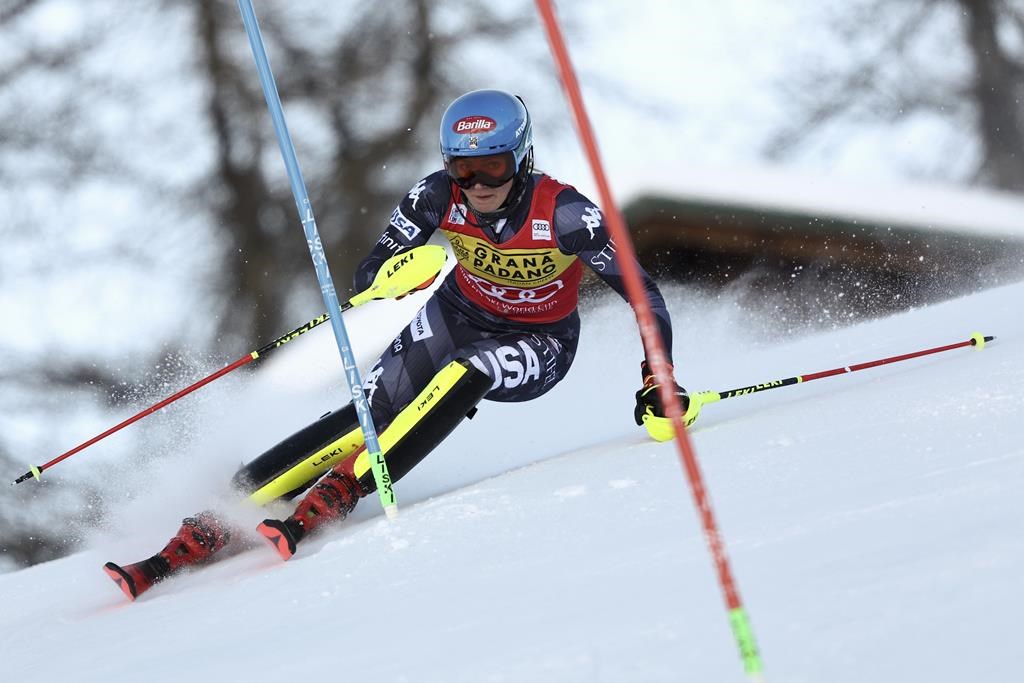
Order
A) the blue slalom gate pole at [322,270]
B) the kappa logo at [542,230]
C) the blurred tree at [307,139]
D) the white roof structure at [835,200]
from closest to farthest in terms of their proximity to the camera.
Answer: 1. the blue slalom gate pole at [322,270]
2. the kappa logo at [542,230]
3. the white roof structure at [835,200]
4. the blurred tree at [307,139]

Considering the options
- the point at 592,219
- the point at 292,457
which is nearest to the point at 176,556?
the point at 292,457

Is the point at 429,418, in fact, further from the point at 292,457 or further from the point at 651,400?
the point at 651,400

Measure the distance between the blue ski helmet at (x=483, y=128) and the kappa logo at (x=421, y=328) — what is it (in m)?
0.70

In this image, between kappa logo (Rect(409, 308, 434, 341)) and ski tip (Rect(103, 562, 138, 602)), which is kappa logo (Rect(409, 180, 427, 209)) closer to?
kappa logo (Rect(409, 308, 434, 341))

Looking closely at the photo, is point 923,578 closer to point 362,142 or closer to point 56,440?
point 362,142

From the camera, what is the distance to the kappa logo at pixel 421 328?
3.87 meters

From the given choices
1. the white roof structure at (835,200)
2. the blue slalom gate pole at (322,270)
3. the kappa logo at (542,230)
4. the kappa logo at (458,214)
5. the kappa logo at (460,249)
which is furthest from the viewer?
the white roof structure at (835,200)

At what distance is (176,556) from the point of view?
10.3 feet

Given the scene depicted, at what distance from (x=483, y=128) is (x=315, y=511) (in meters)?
1.24

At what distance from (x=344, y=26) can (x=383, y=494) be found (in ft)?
32.0

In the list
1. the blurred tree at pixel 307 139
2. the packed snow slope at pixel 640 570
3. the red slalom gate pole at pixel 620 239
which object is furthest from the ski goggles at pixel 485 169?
the blurred tree at pixel 307 139

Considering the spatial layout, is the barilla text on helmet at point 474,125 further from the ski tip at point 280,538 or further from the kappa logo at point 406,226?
the ski tip at point 280,538

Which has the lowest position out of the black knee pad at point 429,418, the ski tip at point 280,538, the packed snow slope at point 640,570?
the packed snow slope at point 640,570

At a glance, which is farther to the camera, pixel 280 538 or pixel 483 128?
pixel 483 128
